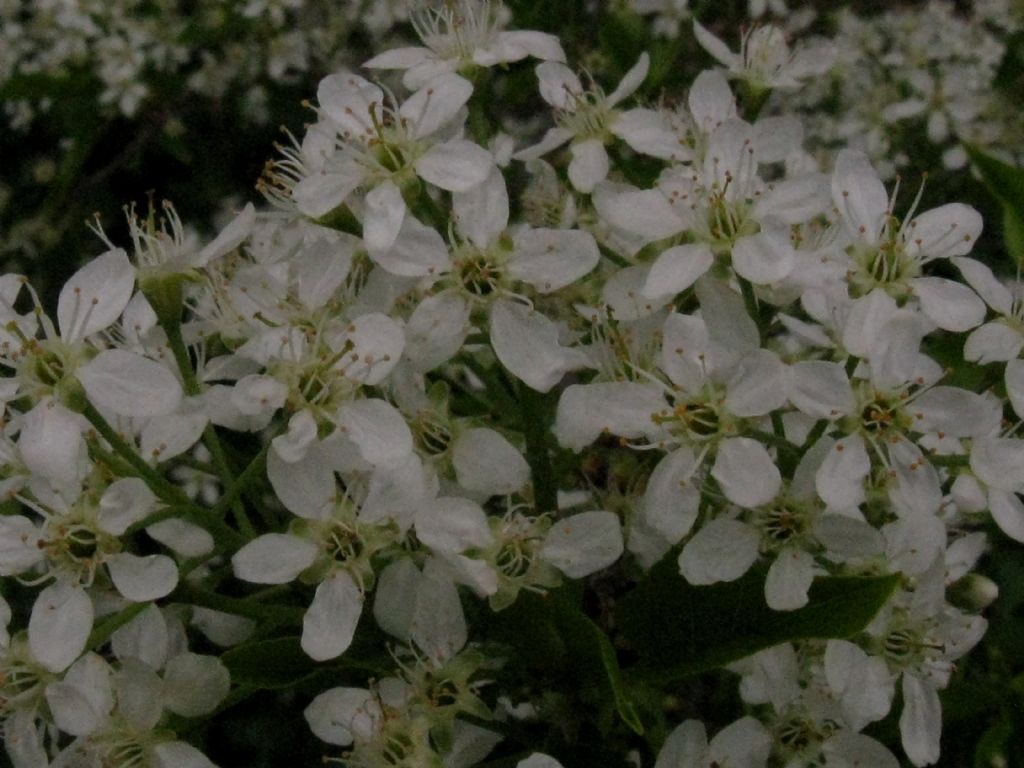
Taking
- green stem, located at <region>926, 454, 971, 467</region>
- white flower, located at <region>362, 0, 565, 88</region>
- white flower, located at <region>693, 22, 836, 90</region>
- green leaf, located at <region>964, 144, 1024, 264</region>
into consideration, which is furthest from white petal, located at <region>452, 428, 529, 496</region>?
white flower, located at <region>693, 22, 836, 90</region>

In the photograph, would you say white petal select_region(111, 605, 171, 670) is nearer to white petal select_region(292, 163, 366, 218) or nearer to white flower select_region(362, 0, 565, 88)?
white petal select_region(292, 163, 366, 218)

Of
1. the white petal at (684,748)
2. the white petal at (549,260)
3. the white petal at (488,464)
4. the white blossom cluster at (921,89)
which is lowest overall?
the white blossom cluster at (921,89)

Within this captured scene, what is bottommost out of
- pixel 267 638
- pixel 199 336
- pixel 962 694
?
pixel 962 694

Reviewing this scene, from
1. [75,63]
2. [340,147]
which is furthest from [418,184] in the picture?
[75,63]

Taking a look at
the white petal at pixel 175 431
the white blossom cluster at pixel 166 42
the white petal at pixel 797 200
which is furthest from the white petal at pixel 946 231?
the white blossom cluster at pixel 166 42

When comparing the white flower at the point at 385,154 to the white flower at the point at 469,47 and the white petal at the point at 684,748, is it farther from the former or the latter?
the white petal at the point at 684,748

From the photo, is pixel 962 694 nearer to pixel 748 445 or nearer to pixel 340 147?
pixel 748 445

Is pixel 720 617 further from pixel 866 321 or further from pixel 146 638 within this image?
pixel 146 638
